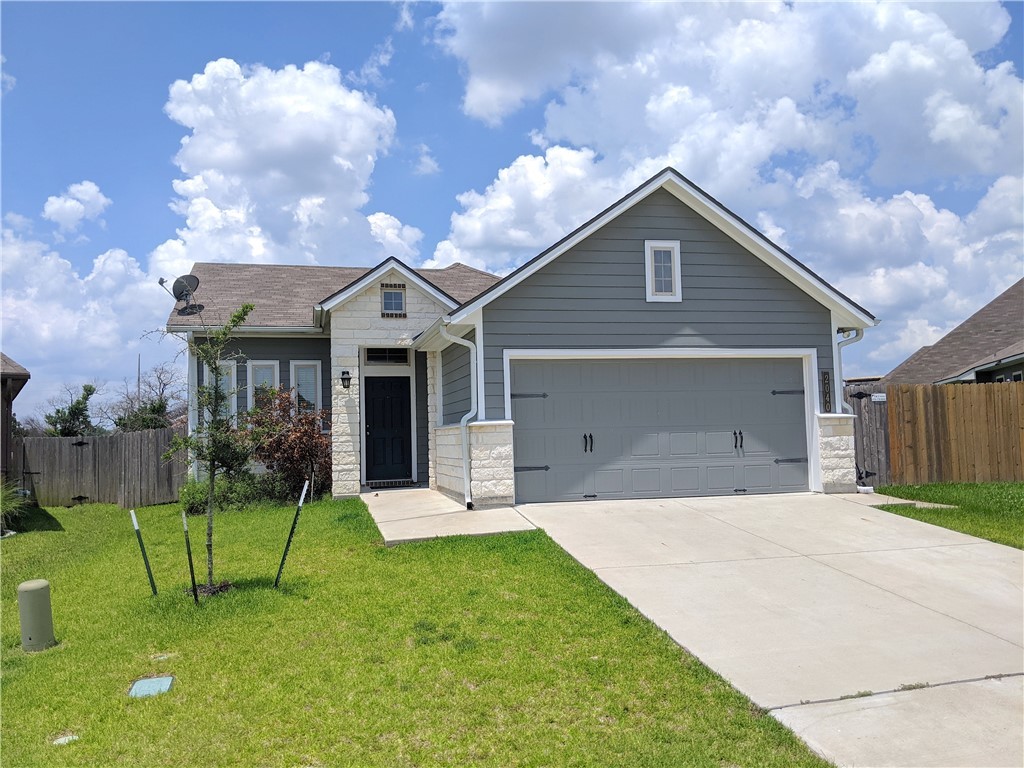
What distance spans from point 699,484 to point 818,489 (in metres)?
1.97

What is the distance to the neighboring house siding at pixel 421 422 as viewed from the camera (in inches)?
575

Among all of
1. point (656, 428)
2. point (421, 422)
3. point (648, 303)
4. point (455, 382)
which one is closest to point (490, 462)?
point (455, 382)

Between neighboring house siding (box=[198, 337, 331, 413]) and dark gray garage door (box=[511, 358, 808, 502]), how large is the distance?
5354 millimetres

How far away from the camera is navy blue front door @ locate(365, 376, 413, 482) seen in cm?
1451

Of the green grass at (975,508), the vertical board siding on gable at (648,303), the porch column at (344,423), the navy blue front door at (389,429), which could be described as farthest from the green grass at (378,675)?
the navy blue front door at (389,429)

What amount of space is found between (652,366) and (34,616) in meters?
8.45

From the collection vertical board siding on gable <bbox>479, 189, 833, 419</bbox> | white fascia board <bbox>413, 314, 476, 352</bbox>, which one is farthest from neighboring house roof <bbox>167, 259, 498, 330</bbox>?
vertical board siding on gable <bbox>479, 189, 833, 419</bbox>

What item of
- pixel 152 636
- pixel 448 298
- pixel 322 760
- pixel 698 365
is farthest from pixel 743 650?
pixel 448 298

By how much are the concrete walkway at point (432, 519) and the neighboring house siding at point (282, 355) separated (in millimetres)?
3353

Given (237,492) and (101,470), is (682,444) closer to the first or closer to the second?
(237,492)

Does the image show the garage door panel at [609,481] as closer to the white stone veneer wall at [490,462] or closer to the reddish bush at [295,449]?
the white stone veneer wall at [490,462]

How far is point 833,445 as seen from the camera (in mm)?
11750

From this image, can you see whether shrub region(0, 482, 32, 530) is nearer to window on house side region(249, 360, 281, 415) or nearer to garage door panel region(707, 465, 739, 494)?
window on house side region(249, 360, 281, 415)

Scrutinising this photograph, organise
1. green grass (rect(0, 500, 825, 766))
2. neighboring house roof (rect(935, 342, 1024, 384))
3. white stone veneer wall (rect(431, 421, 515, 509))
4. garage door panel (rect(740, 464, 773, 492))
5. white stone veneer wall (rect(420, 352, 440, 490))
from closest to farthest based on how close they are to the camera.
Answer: green grass (rect(0, 500, 825, 766)) → white stone veneer wall (rect(431, 421, 515, 509)) → garage door panel (rect(740, 464, 773, 492)) → white stone veneer wall (rect(420, 352, 440, 490)) → neighboring house roof (rect(935, 342, 1024, 384))
